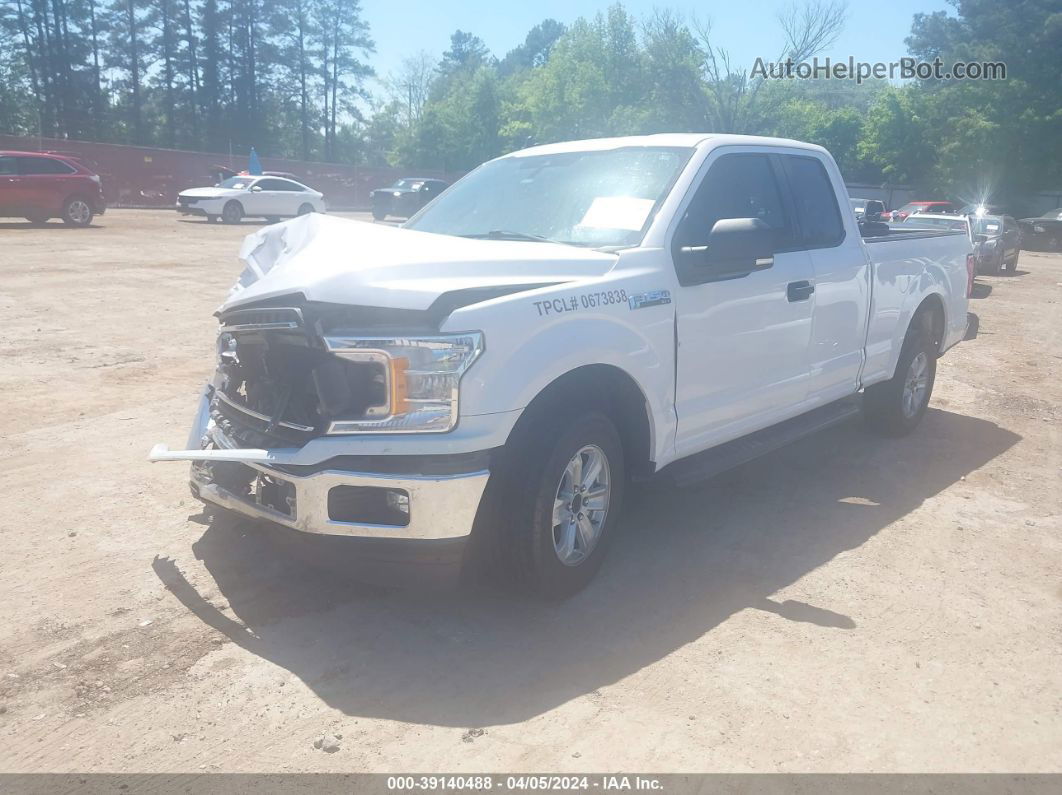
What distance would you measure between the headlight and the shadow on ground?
1.75 feet

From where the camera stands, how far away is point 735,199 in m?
4.90

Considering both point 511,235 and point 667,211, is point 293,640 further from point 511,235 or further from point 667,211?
point 667,211

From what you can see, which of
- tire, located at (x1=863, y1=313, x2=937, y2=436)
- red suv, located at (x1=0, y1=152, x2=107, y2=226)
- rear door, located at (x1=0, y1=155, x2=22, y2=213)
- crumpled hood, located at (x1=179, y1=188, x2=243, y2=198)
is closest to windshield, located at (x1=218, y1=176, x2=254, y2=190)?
crumpled hood, located at (x1=179, y1=188, x2=243, y2=198)

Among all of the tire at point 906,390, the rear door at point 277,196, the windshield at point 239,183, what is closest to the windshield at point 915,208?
the rear door at point 277,196

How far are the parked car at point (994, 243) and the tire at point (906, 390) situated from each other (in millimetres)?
16244

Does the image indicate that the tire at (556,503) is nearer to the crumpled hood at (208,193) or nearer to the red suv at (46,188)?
the red suv at (46,188)

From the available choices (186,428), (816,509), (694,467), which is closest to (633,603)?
(694,467)

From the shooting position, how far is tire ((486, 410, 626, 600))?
3.62 metres

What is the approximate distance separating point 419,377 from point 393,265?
51cm

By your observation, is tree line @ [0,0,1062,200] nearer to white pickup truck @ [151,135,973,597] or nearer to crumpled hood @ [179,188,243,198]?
crumpled hood @ [179,188,243,198]

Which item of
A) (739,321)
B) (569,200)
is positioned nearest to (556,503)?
(739,321)

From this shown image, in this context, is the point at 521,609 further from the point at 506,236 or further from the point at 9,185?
the point at 9,185

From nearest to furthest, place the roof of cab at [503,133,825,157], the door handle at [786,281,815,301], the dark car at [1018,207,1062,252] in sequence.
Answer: the roof of cab at [503,133,825,157]
the door handle at [786,281,815,301]
the dark car at [1018,207,1062,252]

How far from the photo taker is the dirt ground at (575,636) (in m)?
3.01
